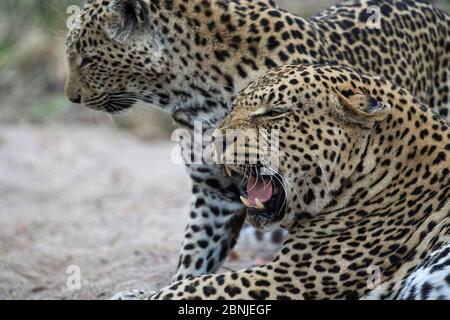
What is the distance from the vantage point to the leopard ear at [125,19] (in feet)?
23.2

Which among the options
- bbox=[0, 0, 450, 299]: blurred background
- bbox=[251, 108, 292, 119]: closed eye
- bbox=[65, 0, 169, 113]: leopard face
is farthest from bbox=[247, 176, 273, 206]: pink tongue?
bbox=[0, 0, 450, 299]: blurred background

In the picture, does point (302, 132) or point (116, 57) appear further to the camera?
point (116, 57)

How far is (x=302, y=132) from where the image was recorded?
5.75 m

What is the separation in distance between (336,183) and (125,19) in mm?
2255

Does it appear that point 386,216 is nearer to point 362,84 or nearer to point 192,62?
point 362,84

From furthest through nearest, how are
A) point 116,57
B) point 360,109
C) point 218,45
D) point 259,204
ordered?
point 116,57 → point 218,45 → point 259,204 → point 360,109

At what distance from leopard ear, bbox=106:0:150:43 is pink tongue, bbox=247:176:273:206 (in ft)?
5.99

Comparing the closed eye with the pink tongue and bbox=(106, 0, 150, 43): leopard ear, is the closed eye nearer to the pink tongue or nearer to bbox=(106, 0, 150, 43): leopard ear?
the pink tongue

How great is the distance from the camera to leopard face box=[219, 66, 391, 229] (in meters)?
5.71

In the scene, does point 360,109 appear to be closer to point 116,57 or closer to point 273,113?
point 273,113

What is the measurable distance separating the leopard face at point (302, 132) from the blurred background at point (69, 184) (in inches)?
84.5

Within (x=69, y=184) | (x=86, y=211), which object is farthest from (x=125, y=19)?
(x=69, y=184)

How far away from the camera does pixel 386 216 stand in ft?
19.5

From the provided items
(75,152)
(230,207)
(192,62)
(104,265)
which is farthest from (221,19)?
(75,152)
